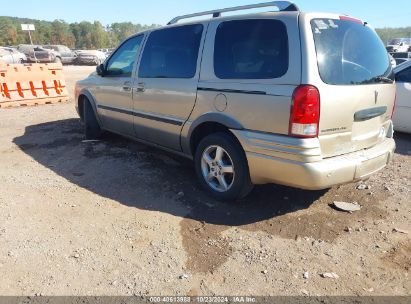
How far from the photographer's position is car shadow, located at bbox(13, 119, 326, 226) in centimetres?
381

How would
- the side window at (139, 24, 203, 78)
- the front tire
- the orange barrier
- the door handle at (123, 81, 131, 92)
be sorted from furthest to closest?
1. the orange barrier
2. the door handle at (123, 81, 131, 92)
3. the side window at (139, 24, 203, 78)
4. the front tire

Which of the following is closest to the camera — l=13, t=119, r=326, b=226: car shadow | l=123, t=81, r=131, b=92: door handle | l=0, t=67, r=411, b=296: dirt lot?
l=0, t=67, r=411, b=296: dirt lot

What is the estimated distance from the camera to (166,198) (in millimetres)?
4094

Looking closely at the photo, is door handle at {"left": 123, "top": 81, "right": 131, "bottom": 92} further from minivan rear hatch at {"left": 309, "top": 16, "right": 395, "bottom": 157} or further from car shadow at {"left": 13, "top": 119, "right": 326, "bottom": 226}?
minivan rear hatch at {"left": 309, "top": 16, "right": 395, "bottom": 157}

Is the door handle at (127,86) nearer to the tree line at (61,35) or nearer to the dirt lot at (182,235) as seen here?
the dirt lot at (182,235)

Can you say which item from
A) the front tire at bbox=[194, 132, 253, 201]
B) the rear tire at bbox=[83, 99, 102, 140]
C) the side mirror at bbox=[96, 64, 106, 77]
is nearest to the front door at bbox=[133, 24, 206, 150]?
the front tire at bbox=[194, 132, 253, 201]

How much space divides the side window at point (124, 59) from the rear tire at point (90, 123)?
1.00 metres

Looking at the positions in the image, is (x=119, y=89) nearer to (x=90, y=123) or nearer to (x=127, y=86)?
(x=127, y=86)

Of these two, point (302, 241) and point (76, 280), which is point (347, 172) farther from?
point (76, 280)

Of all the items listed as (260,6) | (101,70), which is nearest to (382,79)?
(260,6)

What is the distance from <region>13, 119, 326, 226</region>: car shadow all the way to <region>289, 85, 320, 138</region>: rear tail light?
1.06m

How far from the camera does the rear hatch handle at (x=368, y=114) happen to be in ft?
10.9

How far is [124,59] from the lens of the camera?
207 inches

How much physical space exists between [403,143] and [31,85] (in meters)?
9.53
